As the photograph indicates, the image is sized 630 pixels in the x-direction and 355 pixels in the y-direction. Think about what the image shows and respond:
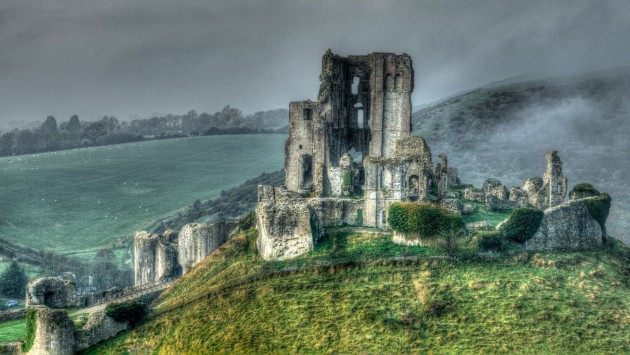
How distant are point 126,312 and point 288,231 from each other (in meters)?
9.24

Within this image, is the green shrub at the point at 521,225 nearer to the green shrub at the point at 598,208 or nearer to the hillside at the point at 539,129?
the green shrub at the point at 598,208

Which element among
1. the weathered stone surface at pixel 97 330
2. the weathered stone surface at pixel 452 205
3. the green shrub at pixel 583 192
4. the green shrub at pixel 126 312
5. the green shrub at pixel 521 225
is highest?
the green shrub at pixel 583 192

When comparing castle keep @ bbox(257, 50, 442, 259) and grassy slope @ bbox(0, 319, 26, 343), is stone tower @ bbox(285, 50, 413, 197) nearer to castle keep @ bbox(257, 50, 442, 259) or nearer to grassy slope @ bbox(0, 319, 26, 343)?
castle keep @ bbox(257, 50, 442, 259)

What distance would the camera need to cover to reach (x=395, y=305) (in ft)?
104

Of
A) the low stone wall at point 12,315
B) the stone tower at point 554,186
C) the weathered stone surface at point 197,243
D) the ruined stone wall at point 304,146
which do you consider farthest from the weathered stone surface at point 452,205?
the low stone wall at point 12,315

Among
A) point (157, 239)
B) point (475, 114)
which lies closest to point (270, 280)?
point (157, 239)

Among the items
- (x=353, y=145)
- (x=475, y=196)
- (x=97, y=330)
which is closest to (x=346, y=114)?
(x=353, y=145)

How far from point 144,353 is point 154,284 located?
10413 mm

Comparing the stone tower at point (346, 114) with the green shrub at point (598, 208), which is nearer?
the green shrub at point (598, 208)

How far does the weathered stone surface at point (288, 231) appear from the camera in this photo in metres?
36.3

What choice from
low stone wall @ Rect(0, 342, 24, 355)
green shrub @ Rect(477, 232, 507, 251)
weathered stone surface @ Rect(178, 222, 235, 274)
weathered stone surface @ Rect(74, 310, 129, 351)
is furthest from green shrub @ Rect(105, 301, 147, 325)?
green shrub @ Rect(477, 232, 507, 251)

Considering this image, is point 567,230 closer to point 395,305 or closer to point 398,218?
point 398,218

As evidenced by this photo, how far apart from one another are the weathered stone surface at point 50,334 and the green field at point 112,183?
38739mm

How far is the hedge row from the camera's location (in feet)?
115
